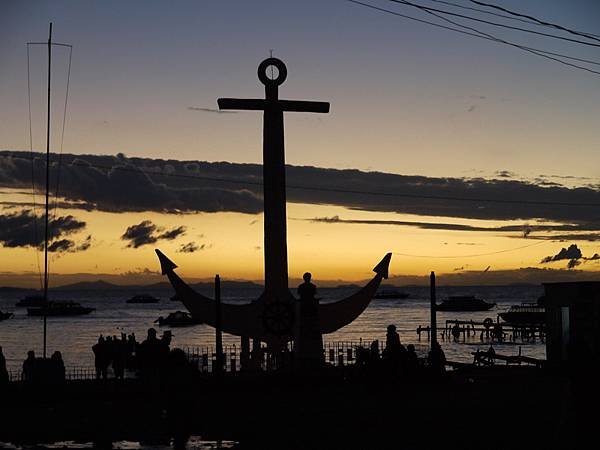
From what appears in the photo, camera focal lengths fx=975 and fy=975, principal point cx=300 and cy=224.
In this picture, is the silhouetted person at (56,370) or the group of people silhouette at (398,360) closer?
the group of people silhouette at (398,360)

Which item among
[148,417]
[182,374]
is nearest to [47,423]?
[148,417]

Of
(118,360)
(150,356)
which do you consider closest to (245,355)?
(118,360)

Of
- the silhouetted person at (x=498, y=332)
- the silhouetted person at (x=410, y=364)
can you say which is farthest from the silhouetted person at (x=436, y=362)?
the silhouetted person at (x=498, y=332)

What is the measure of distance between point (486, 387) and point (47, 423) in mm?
11452

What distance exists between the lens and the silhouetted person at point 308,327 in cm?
2802

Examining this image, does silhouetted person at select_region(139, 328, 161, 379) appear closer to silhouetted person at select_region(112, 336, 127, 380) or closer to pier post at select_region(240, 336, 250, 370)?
silhouetted person at select_region(112, 336, 127, 380)

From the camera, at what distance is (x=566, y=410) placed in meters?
13.9

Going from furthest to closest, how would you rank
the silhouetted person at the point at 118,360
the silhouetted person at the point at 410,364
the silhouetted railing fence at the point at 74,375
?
the silhouetted railing fence at the point at 74,375 < the silhouetted person at the point at 118,360 < the silhouetted person at the point at 410,364

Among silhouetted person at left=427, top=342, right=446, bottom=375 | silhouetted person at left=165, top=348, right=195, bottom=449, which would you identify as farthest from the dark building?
silhouetted person at left=165, top=348, right=195, bottom=449

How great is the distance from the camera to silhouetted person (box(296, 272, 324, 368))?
28016mm

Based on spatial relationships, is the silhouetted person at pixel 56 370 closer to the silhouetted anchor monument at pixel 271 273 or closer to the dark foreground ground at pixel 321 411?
the dark foreground ground at pixel 321 411

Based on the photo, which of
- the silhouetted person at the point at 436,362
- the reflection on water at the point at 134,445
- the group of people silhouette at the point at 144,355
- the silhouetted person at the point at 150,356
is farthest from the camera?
the silhouetted person at the point at 436,362

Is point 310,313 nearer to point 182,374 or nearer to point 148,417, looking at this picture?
point 148,417

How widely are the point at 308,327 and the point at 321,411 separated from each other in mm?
7148
